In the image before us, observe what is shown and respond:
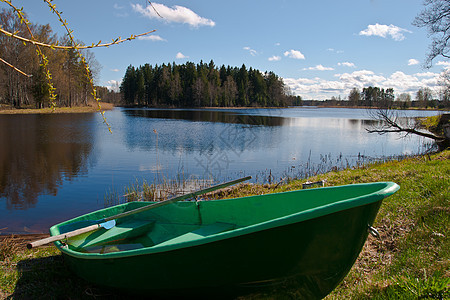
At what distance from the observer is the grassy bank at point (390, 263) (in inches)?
107

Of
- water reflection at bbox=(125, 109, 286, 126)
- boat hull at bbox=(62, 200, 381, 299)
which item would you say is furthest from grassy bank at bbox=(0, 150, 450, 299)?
water reflection at bbox=(125, 109, 286, 126)

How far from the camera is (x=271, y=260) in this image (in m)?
2.53

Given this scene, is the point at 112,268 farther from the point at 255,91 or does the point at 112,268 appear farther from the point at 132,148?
the point at 255,91

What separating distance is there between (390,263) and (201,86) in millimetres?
74286

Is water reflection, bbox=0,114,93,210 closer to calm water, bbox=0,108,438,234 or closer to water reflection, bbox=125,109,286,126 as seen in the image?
calm water, bbox=0,108,438,234

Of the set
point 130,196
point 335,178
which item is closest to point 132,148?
point 130,196

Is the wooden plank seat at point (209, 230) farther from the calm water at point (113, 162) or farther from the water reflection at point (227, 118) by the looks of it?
the water reflection at point (227, 118)

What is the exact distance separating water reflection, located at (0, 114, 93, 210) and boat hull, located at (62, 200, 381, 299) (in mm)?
6618

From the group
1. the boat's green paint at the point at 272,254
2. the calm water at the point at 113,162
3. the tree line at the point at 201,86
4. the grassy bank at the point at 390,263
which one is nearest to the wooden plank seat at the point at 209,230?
the boat's green paint at the point at 272,254

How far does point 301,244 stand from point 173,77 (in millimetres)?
80868

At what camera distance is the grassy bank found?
2713 millimetres

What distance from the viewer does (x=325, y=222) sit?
7.70 feet

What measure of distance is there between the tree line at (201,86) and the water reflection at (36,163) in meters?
58.9

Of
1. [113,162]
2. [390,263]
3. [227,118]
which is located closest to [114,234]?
[390,263]
